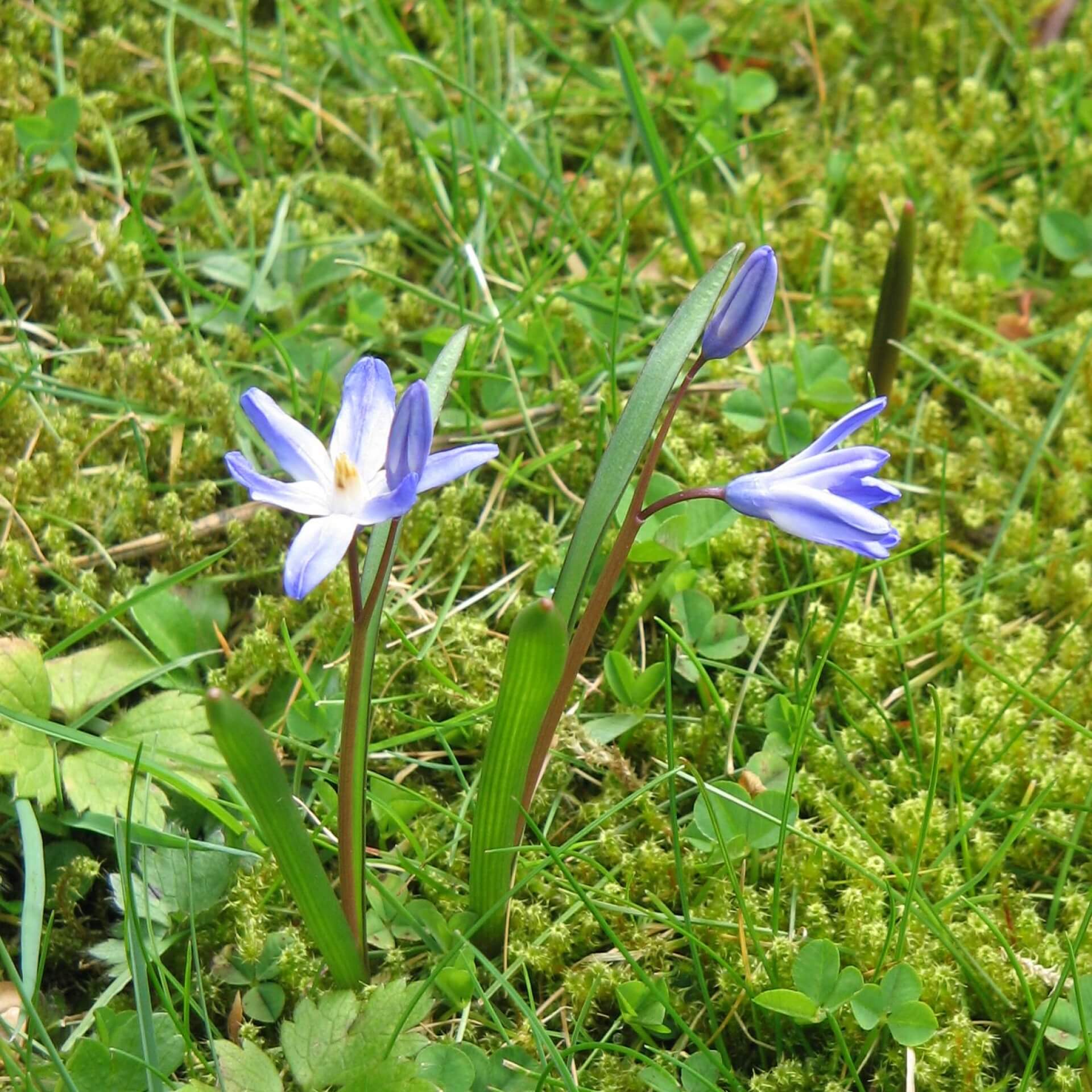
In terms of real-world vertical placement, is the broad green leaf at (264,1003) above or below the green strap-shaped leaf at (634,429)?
below

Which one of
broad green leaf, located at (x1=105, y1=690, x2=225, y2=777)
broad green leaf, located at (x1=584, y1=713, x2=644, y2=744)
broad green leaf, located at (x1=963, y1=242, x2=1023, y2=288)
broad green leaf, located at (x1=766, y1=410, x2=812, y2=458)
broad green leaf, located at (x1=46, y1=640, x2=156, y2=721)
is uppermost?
broad green leaf, located at (x1=963, y1=242, x2=1023, y2=288)

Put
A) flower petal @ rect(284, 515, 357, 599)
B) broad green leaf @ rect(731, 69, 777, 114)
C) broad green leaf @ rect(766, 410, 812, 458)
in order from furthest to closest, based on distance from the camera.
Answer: broad green leaf @ rect(731, 69, 777, 114) < broad green leaf @ rect(766, 410, 812, 458) < flower petal @ rect(284, 515, 357, 599)

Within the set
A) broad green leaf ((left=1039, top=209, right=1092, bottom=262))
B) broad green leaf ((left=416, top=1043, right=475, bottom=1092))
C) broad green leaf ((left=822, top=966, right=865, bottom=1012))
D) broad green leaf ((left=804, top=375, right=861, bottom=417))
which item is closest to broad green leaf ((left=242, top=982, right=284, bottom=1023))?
broad green leaf ((left=416, top=1043, right=475, bottom=1092))

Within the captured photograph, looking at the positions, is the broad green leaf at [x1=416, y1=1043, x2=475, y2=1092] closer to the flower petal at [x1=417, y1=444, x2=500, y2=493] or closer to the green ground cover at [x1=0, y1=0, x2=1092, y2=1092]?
the green ground cover at [x1=0, y1=0, x2=1092, y2=1092]

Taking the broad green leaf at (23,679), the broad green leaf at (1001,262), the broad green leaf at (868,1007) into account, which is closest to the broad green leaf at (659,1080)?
the broad green leaf at (868,1007)

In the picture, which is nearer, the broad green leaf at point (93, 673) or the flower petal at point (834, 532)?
the flower petal at point (834, 532)

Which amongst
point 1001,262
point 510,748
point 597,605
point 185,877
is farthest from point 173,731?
point 1001,262

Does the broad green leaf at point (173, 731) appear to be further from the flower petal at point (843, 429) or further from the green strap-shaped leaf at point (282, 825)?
the flower petal at point (843, 429)
